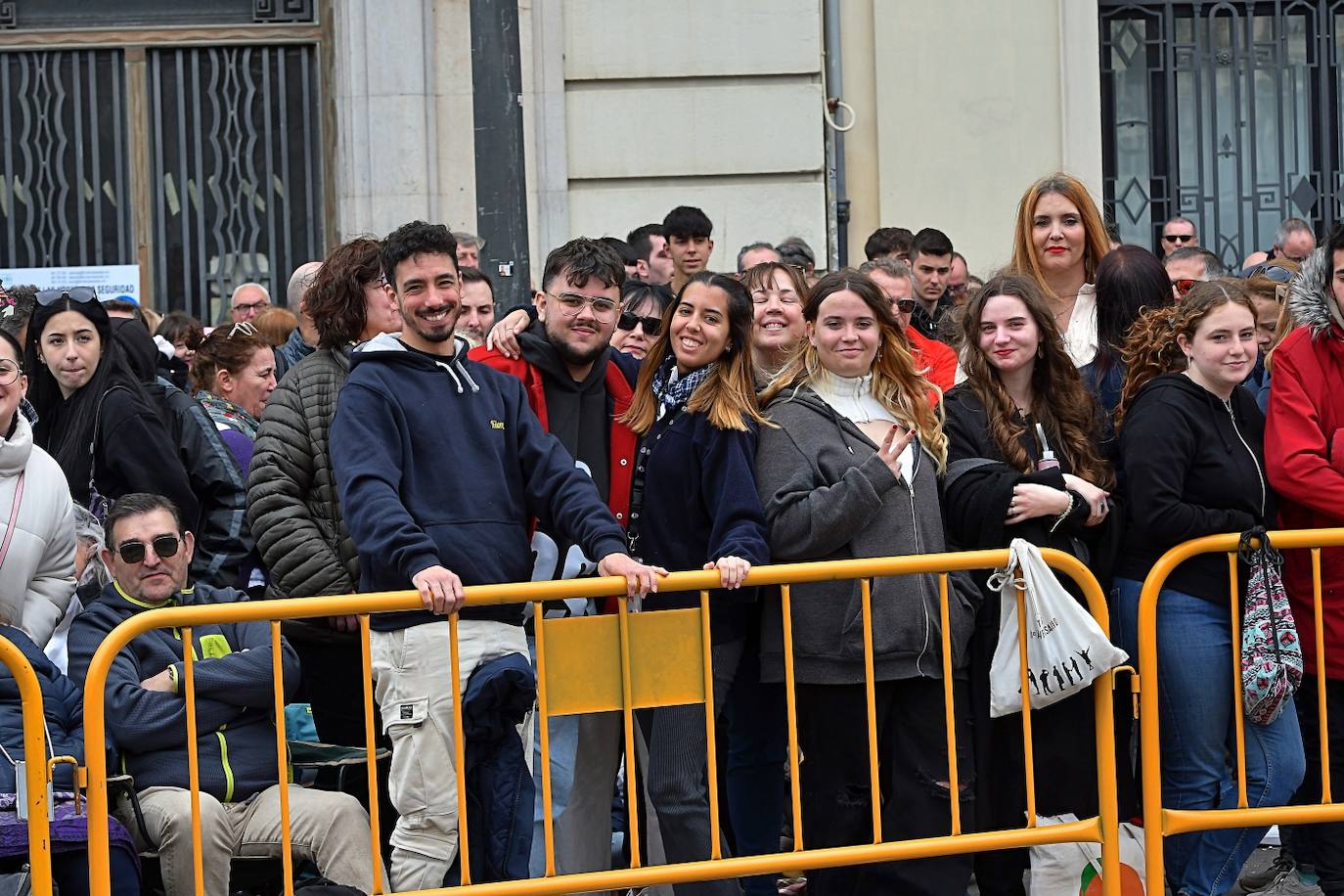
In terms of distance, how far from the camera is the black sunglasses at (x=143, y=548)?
553cm

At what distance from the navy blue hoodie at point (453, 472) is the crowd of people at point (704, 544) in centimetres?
1

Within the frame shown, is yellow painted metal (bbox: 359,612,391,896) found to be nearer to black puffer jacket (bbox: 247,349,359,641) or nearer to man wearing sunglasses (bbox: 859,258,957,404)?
black puffer jacket (bbox: 247,349,359,641)

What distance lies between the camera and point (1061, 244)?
22.1ft

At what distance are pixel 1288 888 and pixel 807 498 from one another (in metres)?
2.46

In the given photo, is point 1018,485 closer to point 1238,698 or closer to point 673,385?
point 1238,698

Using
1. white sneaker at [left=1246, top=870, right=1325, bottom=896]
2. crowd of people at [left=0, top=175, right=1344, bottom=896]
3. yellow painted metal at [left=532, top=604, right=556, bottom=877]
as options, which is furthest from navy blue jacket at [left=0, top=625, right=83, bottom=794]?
white sneaker at [left=1246, top=870, right=1325, bottom=896]

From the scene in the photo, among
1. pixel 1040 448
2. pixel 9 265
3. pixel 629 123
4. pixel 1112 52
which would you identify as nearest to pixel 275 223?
pixel 9 265

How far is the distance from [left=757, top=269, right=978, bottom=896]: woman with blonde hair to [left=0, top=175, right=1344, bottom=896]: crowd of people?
0.01 metres

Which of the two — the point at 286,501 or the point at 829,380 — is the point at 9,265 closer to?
→ the point at 286,501

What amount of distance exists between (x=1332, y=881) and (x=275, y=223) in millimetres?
8288

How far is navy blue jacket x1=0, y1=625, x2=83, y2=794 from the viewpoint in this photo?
517 centimetres

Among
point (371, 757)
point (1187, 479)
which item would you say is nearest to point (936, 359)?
point (1187, 479)

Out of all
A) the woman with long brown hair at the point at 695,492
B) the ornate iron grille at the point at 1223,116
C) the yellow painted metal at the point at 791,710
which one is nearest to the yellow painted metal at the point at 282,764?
the woman with long brown hair at the point at 695,492

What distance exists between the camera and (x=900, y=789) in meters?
5.43
